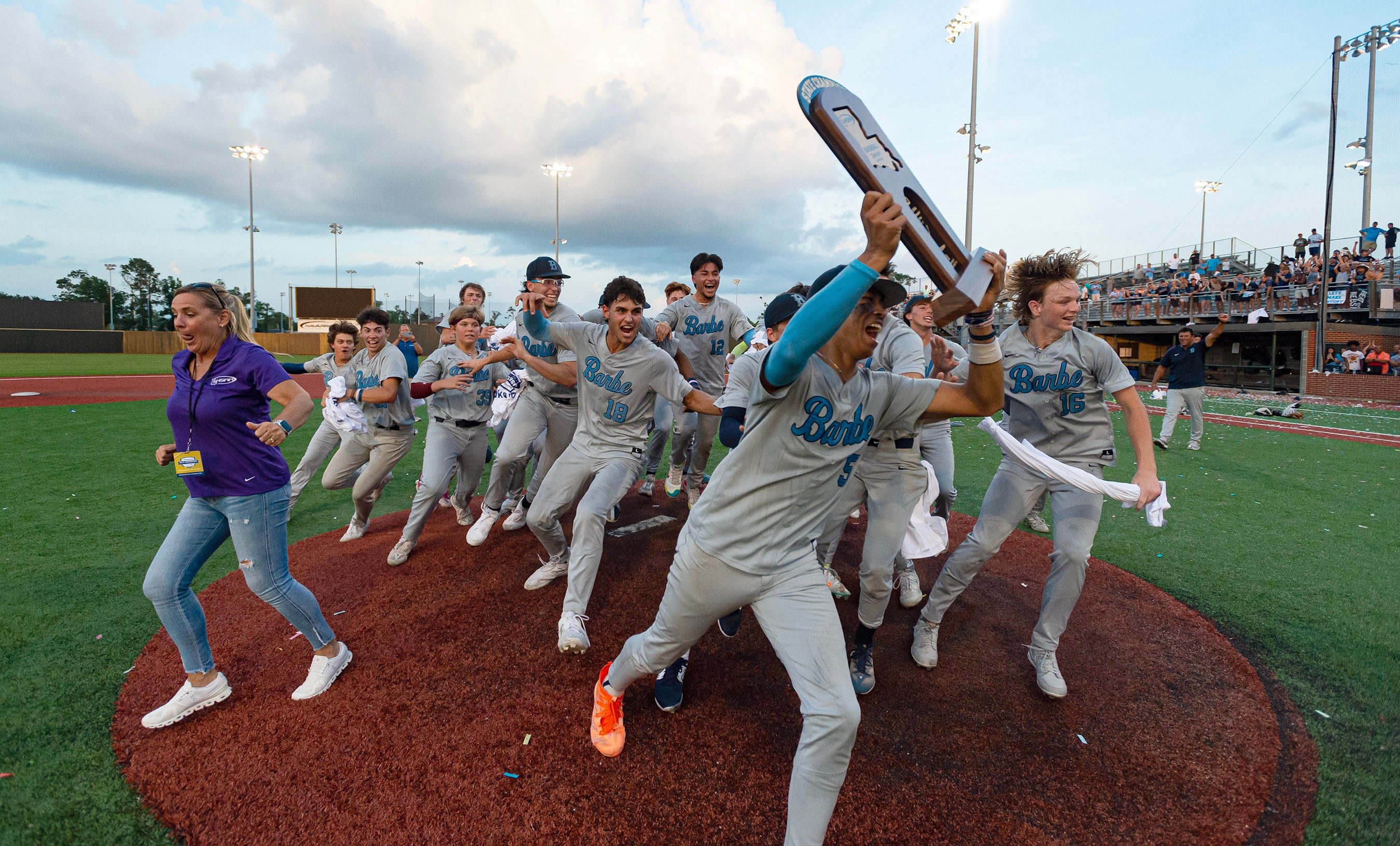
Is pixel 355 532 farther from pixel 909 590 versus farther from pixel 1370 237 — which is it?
pixel 1370 237

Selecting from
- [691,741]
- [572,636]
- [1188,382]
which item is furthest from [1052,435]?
[1188,382]

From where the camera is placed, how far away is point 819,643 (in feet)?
7.81

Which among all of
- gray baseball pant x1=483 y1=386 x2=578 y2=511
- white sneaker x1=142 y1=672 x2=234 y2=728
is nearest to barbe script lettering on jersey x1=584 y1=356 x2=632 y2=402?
gray baseball pant x1=483 y1=386 x2=578 y2=511

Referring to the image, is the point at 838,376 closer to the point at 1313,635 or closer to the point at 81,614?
the point at 1313,635

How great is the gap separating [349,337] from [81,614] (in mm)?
3030

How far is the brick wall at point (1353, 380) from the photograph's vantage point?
68.7 feet

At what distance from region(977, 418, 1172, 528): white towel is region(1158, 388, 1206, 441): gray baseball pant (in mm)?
9407

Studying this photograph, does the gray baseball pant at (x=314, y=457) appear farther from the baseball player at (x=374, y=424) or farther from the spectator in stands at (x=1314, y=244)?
the spectator in stands at (x=1314, y=244)

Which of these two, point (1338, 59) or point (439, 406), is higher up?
point (1338, 59)

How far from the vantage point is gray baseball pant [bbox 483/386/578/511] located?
5734 mm

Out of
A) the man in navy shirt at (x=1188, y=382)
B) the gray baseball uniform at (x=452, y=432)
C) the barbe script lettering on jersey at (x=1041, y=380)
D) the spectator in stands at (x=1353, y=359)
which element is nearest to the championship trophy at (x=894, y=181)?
the barbe script lettering on jersey at (x=1041, y=380)

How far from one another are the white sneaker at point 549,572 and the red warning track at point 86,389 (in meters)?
12.1

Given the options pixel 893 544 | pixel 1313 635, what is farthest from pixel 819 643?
pixel 1313 635

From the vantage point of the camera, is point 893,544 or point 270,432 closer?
point 270,432
